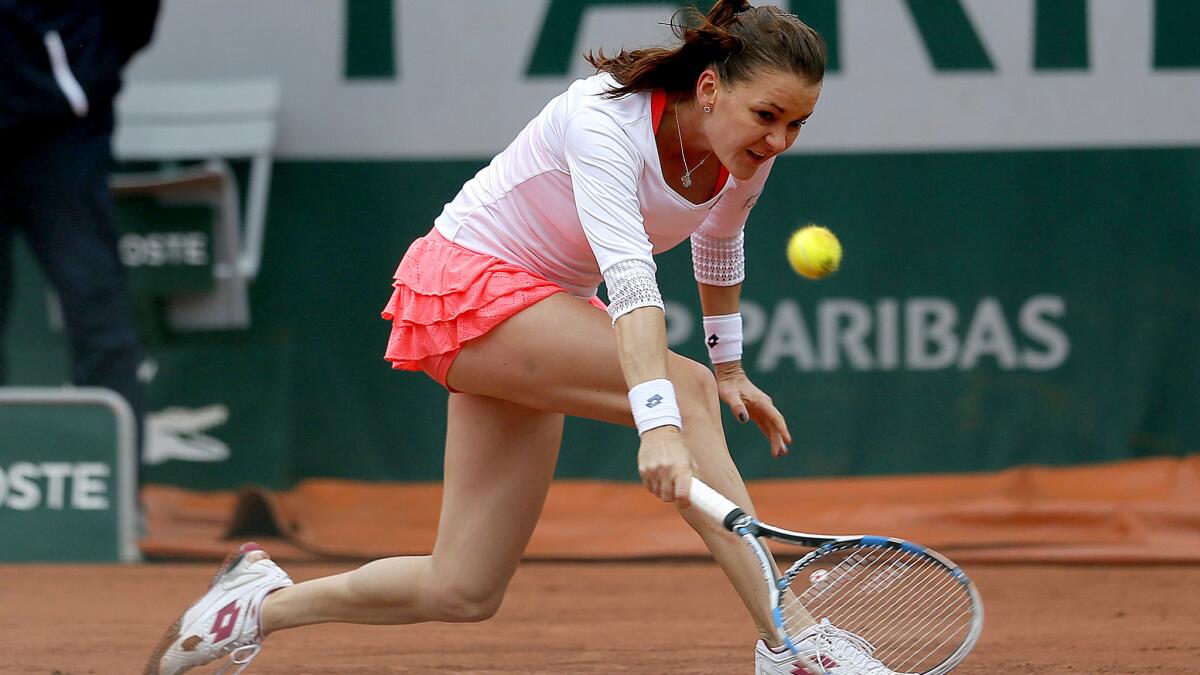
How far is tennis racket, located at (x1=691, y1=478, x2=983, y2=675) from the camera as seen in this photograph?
7.53 ft

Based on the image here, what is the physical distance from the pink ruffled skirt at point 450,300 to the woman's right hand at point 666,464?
0.40m

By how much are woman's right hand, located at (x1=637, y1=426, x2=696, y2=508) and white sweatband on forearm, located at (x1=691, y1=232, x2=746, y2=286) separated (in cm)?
65

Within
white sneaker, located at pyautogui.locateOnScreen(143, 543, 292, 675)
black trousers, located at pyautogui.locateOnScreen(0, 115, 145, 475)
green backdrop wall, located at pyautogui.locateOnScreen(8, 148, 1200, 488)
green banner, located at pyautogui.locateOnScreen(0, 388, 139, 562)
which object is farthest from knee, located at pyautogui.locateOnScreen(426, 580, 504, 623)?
green backdrop wall, located at pyautogui.locateOnScreen(8, 148, 1200, 488)

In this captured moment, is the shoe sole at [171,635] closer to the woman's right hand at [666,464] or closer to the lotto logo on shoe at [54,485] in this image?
the woman's right hand at [666,464]

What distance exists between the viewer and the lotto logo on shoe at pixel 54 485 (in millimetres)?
4699

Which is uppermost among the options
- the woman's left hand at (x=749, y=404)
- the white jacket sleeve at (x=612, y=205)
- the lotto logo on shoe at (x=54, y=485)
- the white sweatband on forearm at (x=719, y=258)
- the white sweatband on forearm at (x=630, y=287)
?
the white jacket sleeve at (x=612, y=205)

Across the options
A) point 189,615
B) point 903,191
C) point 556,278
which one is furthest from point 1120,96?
point 189,615

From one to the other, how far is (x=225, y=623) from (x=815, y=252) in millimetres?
1337

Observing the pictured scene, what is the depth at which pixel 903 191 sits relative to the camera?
529cm

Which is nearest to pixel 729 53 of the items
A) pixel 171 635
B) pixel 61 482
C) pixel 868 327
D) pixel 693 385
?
pixel 693 385

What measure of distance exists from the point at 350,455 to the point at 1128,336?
107 inches

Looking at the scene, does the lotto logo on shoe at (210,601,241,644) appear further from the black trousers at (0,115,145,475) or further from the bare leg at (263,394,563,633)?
the black trousers at (0,115,145,475)

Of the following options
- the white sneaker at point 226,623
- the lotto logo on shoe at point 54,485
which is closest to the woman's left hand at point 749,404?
the white sneaker at point 226,623

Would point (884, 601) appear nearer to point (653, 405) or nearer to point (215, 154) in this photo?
point (653, 405)
